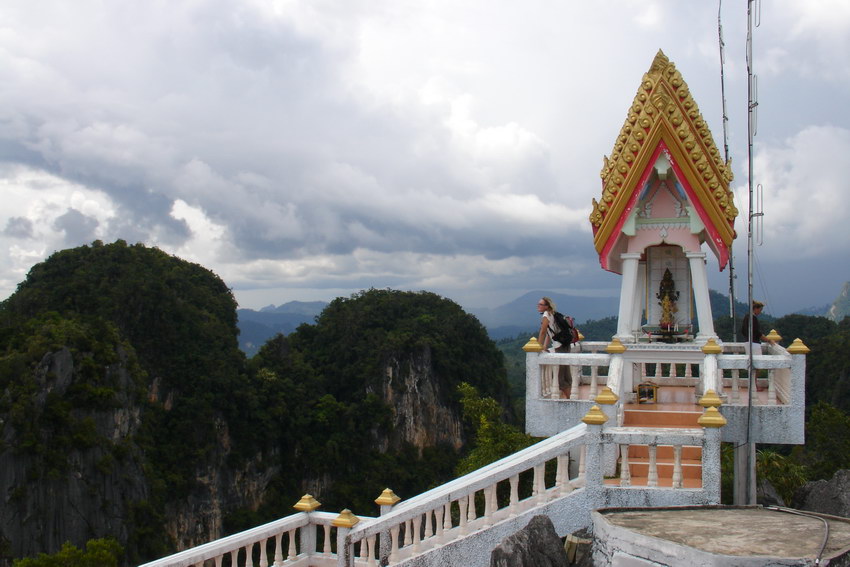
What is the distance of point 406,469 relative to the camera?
Result: 169 ft

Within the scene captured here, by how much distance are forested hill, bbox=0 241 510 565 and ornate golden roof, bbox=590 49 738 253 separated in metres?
25.5

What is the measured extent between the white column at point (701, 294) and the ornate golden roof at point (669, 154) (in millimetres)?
354

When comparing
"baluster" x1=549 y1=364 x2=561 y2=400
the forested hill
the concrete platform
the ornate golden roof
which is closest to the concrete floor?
the concrete platform

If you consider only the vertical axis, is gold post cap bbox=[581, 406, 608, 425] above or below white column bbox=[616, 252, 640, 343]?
below

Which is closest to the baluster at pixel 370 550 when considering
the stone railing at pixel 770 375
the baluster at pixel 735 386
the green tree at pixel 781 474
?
the stone railing at pixel 770 375

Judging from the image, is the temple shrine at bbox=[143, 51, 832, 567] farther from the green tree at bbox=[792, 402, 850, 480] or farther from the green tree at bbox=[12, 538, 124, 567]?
the green tree at bbox=[792, 402, 850, 480]

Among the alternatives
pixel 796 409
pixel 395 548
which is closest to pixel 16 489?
pixel 395 548

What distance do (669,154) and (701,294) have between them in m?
1.91

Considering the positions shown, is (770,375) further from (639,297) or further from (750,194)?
(639,297)

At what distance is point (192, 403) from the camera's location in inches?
1635

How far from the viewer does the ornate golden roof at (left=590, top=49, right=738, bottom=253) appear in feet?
31.6

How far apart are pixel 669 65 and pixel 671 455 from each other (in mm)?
5222

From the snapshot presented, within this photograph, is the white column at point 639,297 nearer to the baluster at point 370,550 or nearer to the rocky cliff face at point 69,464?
the baluster at point 370,550

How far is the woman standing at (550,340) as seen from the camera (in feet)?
28.7
